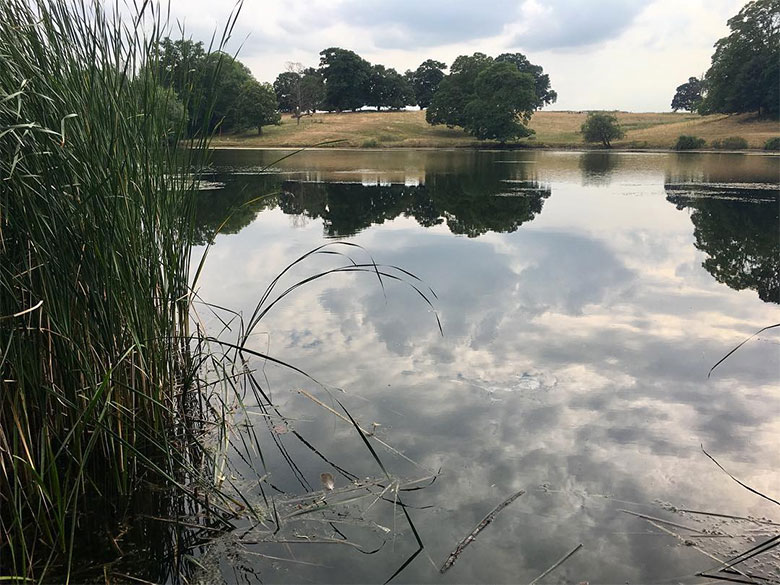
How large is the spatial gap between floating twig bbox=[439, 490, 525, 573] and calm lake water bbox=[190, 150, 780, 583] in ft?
0.09

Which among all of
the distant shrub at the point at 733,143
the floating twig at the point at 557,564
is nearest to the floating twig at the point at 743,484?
the floating twig at the point at 557,564

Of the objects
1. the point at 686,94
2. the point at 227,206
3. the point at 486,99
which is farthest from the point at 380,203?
the point at 686,94

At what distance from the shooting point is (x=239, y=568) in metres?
2.71

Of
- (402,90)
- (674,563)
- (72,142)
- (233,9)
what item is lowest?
(674,563)

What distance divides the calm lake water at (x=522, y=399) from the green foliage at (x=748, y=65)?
48246mm

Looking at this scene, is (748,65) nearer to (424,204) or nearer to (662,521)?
(424,204)

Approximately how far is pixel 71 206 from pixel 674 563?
2.91 metres

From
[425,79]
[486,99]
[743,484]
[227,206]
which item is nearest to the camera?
[743,484]

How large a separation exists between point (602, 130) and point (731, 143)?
1034 cm

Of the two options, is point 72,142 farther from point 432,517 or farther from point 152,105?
point 432,517

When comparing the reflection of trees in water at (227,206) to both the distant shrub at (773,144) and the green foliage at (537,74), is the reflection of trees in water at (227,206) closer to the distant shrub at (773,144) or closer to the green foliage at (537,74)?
the distant shrub at (773,144)

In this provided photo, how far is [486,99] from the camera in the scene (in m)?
59.2

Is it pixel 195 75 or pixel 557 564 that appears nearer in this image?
pixel 557 564

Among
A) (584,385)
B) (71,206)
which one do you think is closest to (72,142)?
(71,206)
